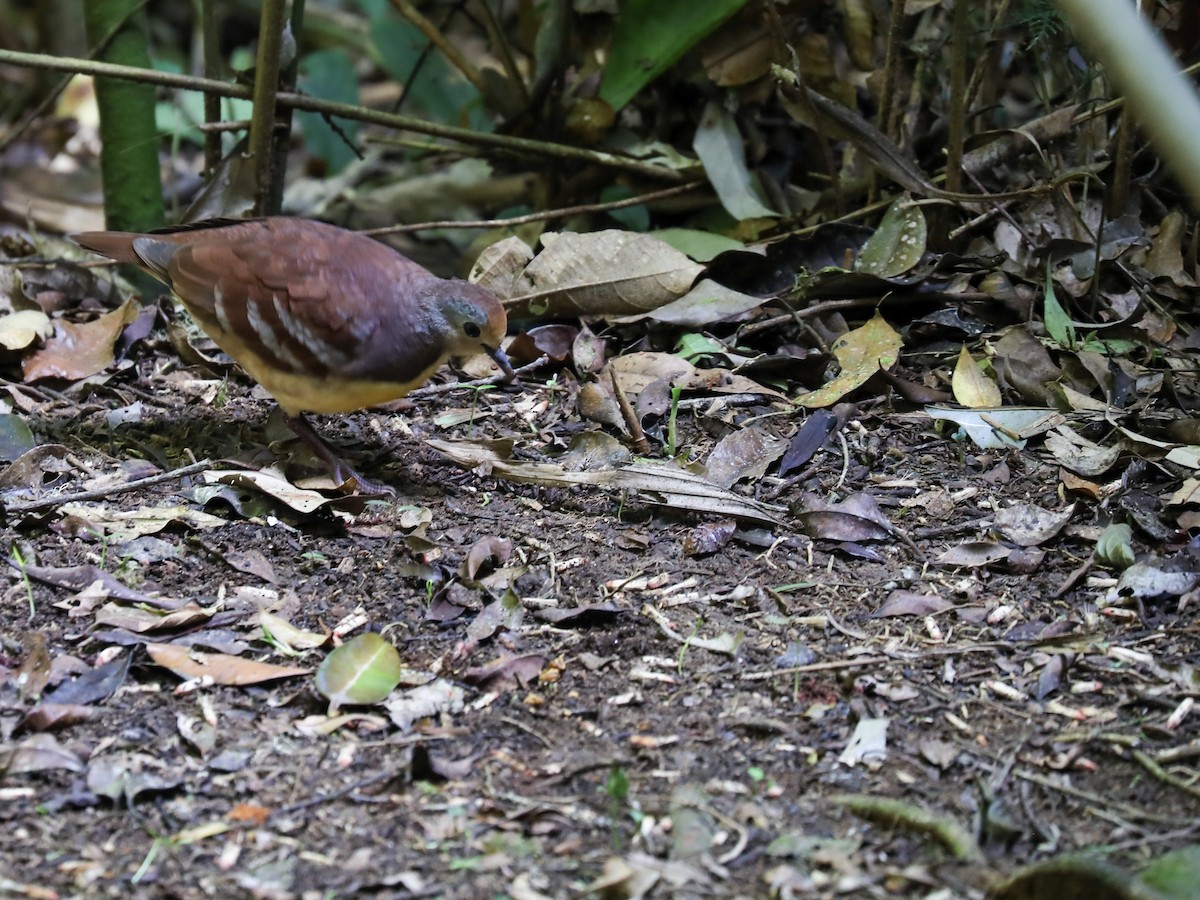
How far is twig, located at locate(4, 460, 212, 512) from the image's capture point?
12.5 ft

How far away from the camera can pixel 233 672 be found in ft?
10.3

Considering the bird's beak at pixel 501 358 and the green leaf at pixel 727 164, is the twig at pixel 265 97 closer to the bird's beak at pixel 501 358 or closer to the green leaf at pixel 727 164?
the bird's beak at pixel 501 358

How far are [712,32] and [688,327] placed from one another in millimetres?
1514

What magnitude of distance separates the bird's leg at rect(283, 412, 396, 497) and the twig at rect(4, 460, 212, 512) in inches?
13.7

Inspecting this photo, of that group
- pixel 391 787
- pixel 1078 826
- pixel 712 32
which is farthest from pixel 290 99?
pixel 1078 826

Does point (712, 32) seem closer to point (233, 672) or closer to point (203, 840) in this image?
point (233, 672)

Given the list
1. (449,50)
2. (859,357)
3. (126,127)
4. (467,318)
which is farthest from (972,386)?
(126,127)

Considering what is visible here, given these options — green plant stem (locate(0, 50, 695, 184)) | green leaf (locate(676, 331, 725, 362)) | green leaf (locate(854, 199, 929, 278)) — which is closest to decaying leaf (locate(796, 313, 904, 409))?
green leaf (locate(854, 199, 929, 278))

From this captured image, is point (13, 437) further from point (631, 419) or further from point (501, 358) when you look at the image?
point (631, 419)

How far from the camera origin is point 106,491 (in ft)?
12.8

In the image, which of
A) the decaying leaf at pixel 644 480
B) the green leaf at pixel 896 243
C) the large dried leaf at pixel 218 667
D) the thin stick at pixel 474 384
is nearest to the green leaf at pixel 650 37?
the green leaf at pixel 896 243

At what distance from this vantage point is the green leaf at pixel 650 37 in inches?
212

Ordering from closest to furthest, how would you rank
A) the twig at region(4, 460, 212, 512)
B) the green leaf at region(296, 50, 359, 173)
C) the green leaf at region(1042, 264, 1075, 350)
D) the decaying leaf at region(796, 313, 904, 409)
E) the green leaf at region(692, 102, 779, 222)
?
the twig at region(4, 460, 212, 512) → the decaying leaf at region(796, 313, 904, 409) → the green leaf at region(1042, 264, 1075, 350) → the green leaf at region(692, 102, 779, 222) → the green leaf at region(296, 50, 359, 173)

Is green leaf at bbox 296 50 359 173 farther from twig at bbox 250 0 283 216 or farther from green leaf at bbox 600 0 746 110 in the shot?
green leaf at bbox 600 0 746 110
